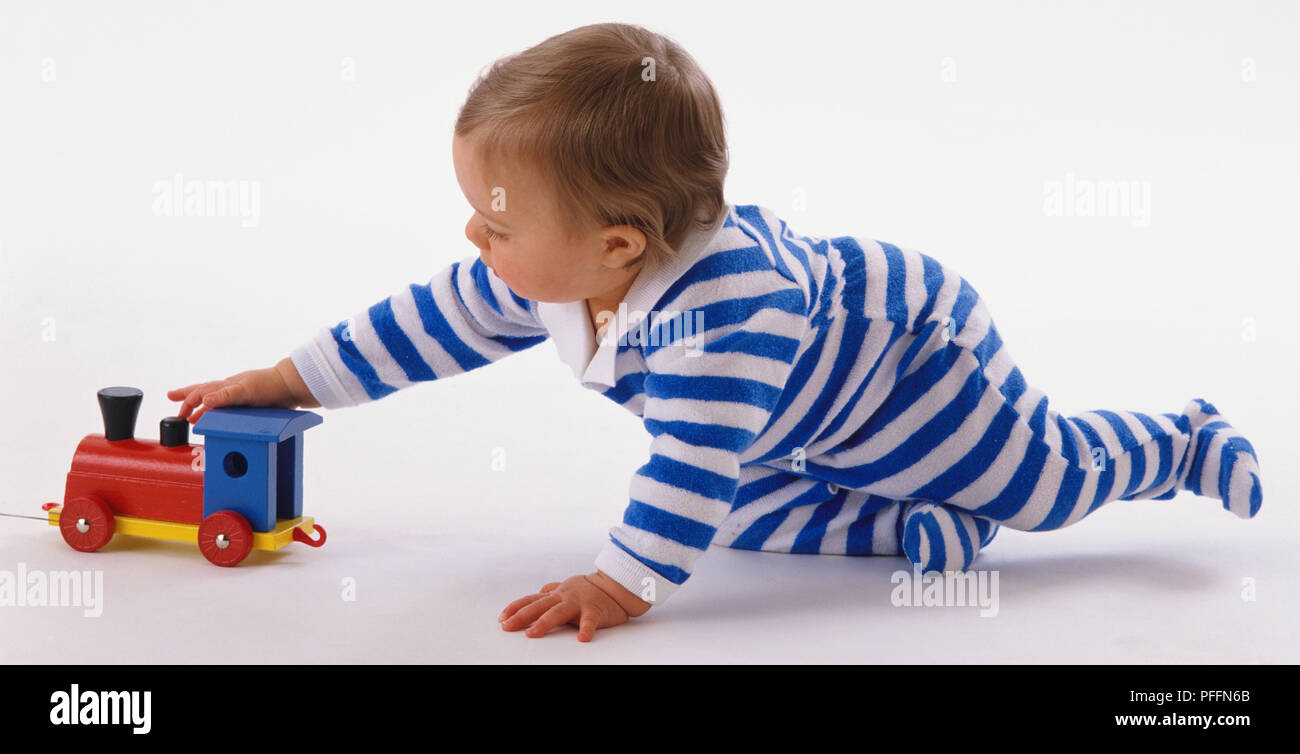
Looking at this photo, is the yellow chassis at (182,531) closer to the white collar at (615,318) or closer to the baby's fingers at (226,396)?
the baby's fingers at (226,396)

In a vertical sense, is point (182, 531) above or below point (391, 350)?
below

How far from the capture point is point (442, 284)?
5.62 ft

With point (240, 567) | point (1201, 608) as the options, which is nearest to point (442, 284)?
point (240, 567)

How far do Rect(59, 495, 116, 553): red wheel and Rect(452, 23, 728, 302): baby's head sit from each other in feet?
1.74

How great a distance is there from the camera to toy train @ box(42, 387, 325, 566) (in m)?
1.59

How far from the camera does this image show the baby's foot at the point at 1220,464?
1.73m

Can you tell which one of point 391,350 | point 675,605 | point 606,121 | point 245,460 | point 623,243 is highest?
point 606,121

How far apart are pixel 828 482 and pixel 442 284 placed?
19.9 inches

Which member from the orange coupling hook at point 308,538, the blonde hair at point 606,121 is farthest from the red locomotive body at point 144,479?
the blonde hair at point 606,121

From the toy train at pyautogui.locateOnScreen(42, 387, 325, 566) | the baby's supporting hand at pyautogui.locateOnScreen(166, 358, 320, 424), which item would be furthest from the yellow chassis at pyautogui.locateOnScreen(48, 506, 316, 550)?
the baby's supporting hand at pyautogui.locateOnScreen(166, 358, 320, 424)

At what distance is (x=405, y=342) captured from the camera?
1.72 metres

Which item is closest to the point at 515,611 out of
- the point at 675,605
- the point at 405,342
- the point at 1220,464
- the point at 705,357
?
the point at 675,605

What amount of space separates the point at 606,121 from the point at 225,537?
616 millimetres

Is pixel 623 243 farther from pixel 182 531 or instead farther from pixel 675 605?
pixel 182 531
